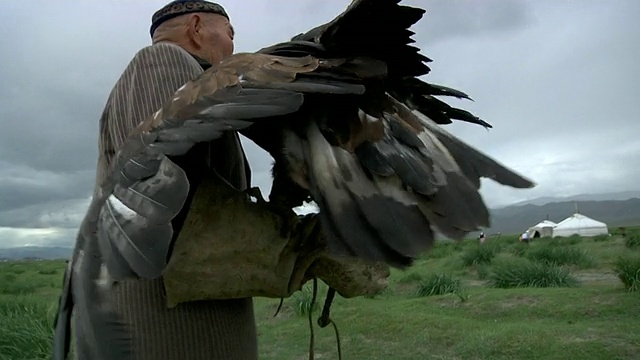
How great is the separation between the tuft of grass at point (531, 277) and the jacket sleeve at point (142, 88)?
358 inches

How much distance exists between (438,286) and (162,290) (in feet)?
28.4

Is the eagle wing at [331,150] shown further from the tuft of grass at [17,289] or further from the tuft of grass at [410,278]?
the tuft of grass at [17,289]

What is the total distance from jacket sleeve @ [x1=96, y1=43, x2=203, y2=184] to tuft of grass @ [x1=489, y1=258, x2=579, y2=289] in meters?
9.10

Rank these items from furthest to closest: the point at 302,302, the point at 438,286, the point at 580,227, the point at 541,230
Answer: the point at 541,230 → the point at 580,227 → the point at 438,286 → the point at 302,302

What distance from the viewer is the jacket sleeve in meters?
1.67

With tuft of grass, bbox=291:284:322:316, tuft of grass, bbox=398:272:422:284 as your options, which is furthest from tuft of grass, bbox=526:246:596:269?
tuft of grass, bbox=291:284:322:316

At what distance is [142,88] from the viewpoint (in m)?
1.70

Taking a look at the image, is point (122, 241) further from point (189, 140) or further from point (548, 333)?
point (548, 333)

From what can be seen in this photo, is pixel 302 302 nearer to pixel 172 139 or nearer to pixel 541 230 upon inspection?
pixel 172 139

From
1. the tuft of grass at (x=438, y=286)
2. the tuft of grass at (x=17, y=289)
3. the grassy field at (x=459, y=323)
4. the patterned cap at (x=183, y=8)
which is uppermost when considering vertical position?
the patterned cap at (x=183, y=8)

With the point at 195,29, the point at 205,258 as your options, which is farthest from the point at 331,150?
the point at 195,29

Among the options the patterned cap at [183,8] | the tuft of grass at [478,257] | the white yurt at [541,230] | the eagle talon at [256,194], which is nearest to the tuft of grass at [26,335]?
the patterned cap at [183,8]

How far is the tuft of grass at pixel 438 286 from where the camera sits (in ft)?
32.1

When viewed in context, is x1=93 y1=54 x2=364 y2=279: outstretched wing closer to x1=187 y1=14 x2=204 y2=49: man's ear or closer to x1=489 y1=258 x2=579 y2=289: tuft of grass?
x1=187 y1=14 x2=204 y2=49: man's ear
